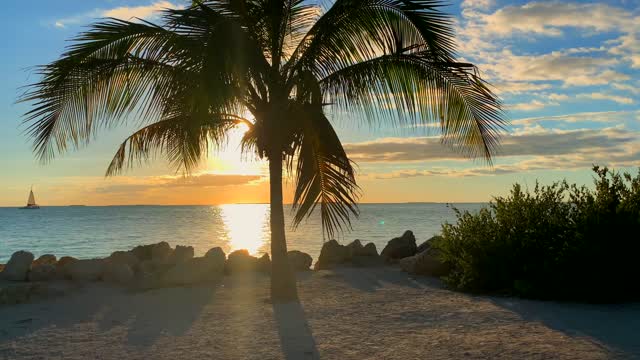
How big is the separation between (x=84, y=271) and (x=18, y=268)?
168 centimetres

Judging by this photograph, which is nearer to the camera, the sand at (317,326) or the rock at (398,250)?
the sand at (317,326)

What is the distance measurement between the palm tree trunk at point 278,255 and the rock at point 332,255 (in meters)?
5.04

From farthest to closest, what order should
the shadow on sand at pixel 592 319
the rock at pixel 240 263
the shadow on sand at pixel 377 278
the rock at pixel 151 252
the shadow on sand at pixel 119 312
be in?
1. the rock at pixel 151 252
2. the rock at pixel 240 263
3. the shadow on sand at pixel 377 278
4. the shadow on sand at pixel 119 312
5. the shadow on sand at pixel 592 319

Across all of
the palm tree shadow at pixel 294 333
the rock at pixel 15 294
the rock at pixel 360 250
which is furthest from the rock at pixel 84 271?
the rock at pixel 360 250

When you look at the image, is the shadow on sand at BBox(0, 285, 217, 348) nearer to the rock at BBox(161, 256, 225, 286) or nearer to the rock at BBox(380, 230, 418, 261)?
the rock at BBox(161, 256, 225, 286)

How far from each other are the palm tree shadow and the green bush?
337 cm

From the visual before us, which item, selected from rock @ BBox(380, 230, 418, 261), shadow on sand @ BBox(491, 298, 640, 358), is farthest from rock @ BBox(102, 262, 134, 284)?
shadow on sand @ BBox(491, 298, 640, 358)

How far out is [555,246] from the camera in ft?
33.0

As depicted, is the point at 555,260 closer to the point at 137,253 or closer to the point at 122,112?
the point at 122,112

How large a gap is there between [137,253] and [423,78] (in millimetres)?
9377

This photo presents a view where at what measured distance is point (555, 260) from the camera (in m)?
9.64

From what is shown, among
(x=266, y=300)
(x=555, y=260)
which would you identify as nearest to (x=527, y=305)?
(x=555, y=260)

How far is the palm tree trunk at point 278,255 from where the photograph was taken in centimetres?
1011

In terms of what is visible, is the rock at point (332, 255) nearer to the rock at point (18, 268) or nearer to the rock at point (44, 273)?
the rock at point (44, 273)
